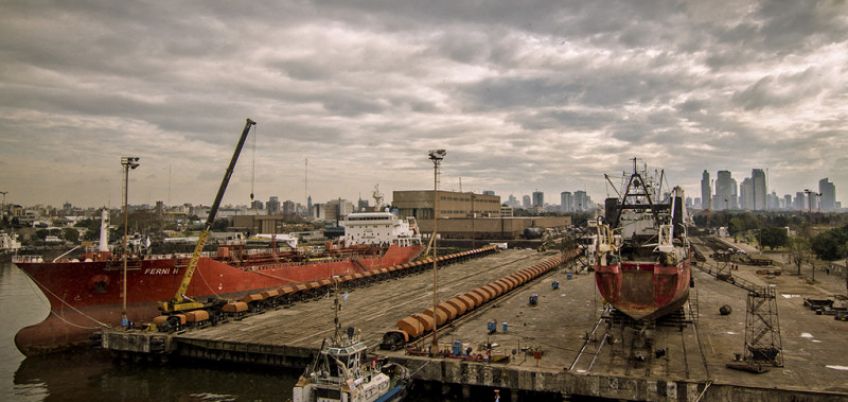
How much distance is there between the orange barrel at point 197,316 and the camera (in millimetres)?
25953

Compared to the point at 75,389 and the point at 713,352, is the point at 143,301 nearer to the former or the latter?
the point at 75,389

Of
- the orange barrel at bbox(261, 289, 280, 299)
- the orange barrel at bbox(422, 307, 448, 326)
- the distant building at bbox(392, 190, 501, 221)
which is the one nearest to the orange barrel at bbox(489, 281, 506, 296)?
the orange barrel at bbox(422, 307, 448, 326)

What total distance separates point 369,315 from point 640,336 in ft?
48.9

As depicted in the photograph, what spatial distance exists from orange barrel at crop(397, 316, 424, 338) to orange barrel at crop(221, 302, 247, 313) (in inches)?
432

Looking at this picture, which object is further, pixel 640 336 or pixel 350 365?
pixel 640 336

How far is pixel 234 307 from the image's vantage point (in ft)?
93.7

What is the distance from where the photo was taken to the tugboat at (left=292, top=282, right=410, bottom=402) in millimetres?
15094

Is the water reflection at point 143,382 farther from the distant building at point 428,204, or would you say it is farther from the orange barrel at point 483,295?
the distant building at point 428,204

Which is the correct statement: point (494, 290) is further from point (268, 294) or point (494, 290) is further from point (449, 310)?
point (268, 294)

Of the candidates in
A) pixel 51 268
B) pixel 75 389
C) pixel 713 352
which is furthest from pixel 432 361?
pixel 51 268

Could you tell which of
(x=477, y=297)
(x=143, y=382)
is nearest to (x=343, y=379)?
(x=143, y=382)

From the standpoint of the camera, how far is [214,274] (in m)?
33.9

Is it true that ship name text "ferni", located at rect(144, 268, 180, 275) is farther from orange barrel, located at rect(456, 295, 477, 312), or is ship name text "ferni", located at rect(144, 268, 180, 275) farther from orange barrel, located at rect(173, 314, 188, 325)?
orange barrel, located at rect(456, 295, 477, 312)

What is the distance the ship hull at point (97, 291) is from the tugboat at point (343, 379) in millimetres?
17761
